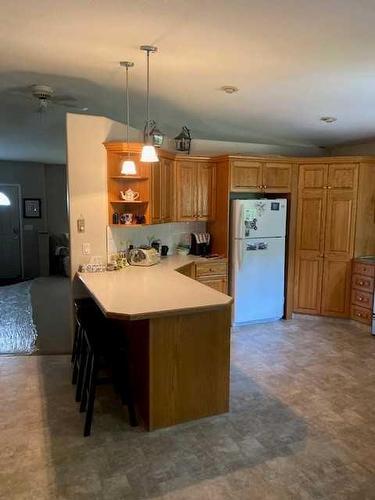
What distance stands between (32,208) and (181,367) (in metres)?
7.02

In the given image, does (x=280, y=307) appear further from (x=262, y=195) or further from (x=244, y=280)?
(x=262, y=195)

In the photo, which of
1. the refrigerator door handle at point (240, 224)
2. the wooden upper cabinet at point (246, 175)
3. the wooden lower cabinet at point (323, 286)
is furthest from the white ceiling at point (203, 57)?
the wooden lower cabinet at point (323, 286)

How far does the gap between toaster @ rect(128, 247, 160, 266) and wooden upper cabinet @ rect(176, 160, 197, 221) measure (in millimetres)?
728

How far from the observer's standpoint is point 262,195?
5266mm

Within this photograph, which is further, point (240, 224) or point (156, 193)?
point (240, 224)

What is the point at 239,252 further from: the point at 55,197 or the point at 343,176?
A: the point at 55,197

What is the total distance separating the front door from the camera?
831 cm

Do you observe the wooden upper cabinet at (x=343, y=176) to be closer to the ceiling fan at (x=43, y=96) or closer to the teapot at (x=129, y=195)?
the teapot at (x=129, y=195)

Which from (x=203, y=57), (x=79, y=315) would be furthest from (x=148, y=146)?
(x=79, y=315)

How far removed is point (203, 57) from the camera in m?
2.60

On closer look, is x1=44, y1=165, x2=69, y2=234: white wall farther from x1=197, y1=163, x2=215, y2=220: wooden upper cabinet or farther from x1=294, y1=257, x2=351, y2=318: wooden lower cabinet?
x1=294, y1=257, x2=351, y2=318: wooden lower cabinet

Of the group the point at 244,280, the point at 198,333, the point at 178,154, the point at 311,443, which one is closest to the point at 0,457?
the point at 198,333

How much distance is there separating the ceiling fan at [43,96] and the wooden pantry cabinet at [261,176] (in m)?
2.00

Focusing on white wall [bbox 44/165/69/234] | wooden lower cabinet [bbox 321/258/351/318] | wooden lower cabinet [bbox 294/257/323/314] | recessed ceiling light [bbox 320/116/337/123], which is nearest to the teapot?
recessed ceiling light [bbox 320/116/337/123]
